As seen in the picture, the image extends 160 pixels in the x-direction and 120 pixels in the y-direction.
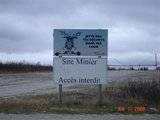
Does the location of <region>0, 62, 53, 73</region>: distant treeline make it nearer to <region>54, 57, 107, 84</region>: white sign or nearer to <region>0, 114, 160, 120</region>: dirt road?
<region>54, 57, 107, 84</region>: white sign

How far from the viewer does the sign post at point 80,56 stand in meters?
19.5

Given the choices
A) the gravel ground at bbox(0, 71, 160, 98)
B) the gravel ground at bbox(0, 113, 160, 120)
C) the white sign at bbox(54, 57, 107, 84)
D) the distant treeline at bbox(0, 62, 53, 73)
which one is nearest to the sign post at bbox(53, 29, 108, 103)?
the white sign at bbox(54, 57, 107, 84)

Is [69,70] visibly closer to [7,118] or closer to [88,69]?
[88,69]

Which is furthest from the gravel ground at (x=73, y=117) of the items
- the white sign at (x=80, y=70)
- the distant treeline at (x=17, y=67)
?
the distant treeline at (x=17, y=67)

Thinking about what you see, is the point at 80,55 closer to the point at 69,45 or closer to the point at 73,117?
the point at 69,45

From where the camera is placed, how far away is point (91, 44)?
1947 centimetres

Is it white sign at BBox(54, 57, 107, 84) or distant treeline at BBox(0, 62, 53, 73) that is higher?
distant treeline at BBox(0, 62, 53, 73)

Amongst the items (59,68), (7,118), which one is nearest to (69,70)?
(59,68)

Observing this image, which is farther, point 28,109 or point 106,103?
point 106,103

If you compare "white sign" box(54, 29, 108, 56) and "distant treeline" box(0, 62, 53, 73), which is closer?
"white sign" box(54, 29, 108, 56)

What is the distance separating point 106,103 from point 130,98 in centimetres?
132

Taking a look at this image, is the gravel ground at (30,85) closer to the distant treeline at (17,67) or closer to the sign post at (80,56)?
the sign post at (80,56)

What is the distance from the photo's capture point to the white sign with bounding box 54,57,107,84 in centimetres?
1969

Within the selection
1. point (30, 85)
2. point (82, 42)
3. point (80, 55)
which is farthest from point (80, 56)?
point (30, 85)
